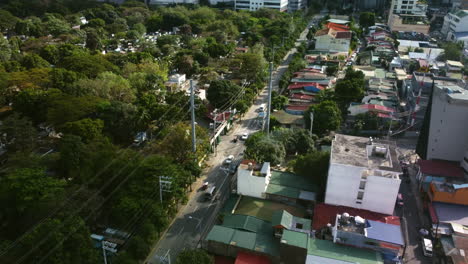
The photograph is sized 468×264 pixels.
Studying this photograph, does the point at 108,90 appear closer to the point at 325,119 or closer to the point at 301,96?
the point at 325,119

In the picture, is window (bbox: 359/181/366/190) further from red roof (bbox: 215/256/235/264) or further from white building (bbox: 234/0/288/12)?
white building (bbox: 234/0/288/12)

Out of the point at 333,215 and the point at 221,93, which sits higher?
the point at 221,93

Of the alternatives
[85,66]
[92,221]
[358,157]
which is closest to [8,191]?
[92,221]

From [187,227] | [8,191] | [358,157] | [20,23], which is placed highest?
[20,23]

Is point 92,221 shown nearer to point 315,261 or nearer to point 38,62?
point 315,261

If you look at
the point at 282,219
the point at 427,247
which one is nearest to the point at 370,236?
the point at 282,219

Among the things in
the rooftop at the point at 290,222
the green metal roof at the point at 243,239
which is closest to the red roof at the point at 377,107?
the rooftop at the point at 290,222

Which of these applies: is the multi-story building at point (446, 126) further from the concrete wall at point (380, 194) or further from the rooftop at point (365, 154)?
the concrete wall at point (380, 194)

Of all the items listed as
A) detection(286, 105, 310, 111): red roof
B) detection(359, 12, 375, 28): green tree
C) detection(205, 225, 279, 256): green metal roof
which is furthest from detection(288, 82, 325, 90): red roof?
detection(359, 12, 375, 28): green tree
